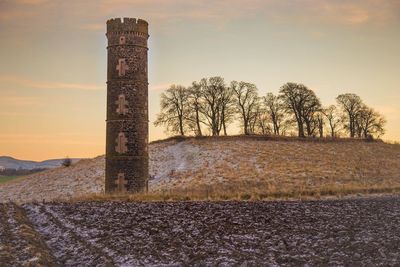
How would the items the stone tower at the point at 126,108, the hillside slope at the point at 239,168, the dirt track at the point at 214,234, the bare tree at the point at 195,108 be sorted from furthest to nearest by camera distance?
the bare tree at the point at 195,108
the hillside slope at the point at 239,168
the stone tower at the point at 126,108
the dirt track at the point at 214,234

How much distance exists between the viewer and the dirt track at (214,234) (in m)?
14.5

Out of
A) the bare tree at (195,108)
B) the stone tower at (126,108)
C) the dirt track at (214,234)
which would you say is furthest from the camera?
the bare tree at (195,108)

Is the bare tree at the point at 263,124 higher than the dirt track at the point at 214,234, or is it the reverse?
the bare tree at the point at 263,124

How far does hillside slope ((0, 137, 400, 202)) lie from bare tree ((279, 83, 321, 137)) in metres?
11.5

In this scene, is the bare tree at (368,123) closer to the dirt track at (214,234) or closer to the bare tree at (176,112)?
the bare tree at (176,112)

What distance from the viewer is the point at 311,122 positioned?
89.6 m

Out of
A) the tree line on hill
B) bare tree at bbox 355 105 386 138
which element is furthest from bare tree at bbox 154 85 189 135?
bare tree at bbox 355 105 386 138

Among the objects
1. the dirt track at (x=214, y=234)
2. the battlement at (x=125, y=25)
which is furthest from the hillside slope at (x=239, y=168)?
the dirt track at (x=214, y=234)

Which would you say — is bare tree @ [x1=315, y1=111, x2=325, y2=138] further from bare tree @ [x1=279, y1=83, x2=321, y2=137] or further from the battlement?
the battlement

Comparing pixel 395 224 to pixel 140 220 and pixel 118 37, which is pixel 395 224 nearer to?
pixel 140 220

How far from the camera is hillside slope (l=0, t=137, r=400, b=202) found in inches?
1868

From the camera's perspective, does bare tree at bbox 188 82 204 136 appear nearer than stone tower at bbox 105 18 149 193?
No

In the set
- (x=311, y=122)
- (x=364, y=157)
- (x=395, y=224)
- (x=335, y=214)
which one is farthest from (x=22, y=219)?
(x=311, y=122)

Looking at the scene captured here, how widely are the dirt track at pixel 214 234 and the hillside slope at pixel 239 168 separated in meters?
18.3
